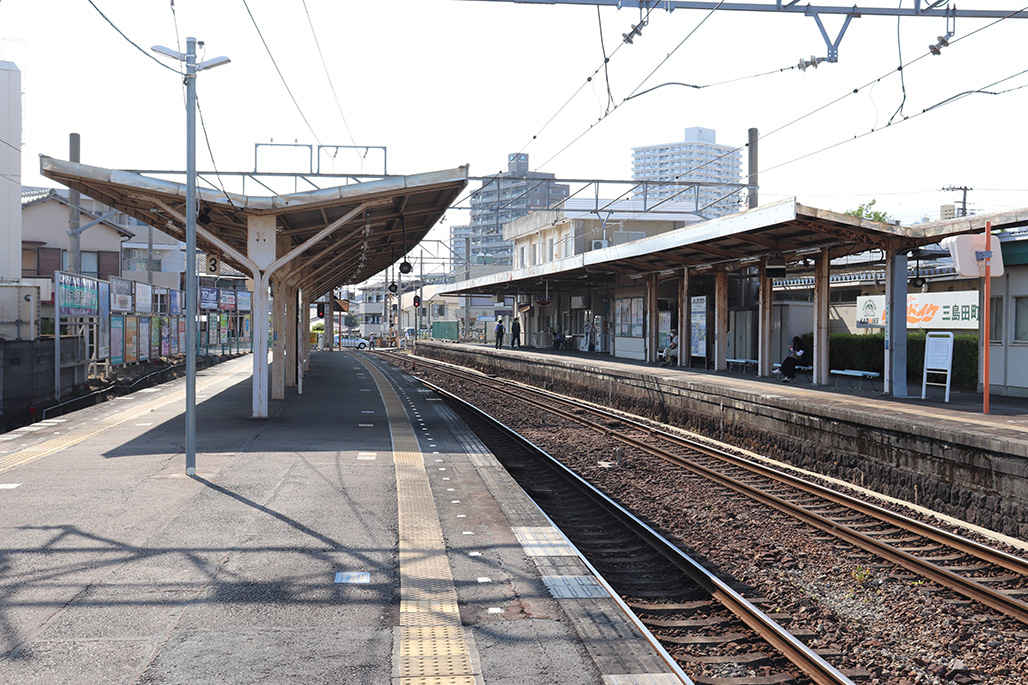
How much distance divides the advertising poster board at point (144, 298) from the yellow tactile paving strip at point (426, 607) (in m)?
18.5

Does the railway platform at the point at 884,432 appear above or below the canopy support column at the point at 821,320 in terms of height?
below

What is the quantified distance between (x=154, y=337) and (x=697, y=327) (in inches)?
642

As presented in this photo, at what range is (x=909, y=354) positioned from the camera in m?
19.6

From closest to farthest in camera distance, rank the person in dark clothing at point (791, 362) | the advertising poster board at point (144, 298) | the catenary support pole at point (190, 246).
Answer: the catenary support pole at point (190, 246) → the person in dark clothing at point (791, 362) → the advertising poster board at point (144, 298)

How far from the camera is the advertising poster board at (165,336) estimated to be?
28.2 metres

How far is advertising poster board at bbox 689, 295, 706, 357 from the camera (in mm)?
24198

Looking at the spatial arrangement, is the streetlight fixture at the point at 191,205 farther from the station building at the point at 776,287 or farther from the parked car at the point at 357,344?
the parked car at the point at 357,344

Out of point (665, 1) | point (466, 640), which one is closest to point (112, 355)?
point (665, 1)

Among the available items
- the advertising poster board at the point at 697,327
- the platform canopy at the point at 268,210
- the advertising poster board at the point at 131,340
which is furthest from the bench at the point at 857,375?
the advertising poster board at the point at 131,340

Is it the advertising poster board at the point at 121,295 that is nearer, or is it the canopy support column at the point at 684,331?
the advertising poster board at the point at 121,295

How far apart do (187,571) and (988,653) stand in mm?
5089

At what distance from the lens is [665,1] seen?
451 inches

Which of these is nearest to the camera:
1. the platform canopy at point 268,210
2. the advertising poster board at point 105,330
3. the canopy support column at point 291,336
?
the platform canopy at point 268,210

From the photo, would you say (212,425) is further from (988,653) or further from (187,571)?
(988,653)
